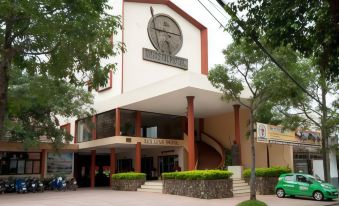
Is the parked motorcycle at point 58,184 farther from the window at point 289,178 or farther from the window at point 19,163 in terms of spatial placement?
the window at point 289,178

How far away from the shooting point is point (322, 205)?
17.8 metres

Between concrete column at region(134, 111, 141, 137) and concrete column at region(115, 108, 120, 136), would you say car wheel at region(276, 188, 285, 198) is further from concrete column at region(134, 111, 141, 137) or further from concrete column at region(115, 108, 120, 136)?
concrete column at region(115, 108, 120, 136)

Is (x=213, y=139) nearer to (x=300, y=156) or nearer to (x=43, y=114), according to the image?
(x=300, y=156)

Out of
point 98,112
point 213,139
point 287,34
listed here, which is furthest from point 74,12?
point 213,139

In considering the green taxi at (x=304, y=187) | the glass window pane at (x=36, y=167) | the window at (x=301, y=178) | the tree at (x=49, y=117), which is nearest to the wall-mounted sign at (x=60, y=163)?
the glass window pane at (x=36, y=167)

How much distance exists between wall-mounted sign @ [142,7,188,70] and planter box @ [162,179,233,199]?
1438 centimetres

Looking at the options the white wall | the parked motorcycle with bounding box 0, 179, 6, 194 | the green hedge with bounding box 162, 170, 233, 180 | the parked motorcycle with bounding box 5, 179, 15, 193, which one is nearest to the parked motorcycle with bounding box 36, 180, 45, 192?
the parked motorcycle with bounding box 5, 179, 15, 193

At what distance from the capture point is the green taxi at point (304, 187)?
65.4 ft

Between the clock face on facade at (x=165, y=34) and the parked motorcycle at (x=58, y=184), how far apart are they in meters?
13.4

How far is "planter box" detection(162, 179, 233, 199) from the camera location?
20.0m

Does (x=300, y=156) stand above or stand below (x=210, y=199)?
above

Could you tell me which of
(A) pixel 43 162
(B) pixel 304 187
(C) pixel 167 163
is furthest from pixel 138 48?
(B) pixel 304 187

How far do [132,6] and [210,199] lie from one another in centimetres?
1944

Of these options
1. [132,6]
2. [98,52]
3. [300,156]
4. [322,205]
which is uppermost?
[132,6]
